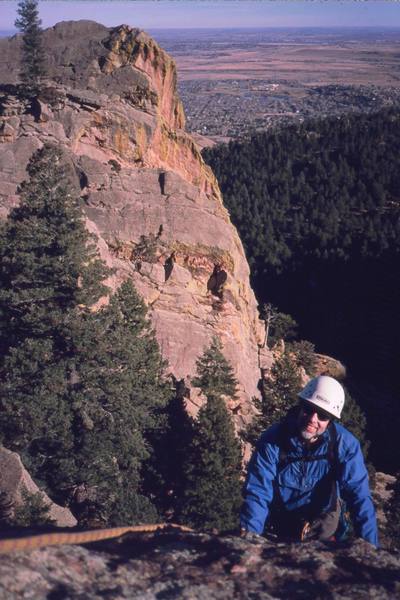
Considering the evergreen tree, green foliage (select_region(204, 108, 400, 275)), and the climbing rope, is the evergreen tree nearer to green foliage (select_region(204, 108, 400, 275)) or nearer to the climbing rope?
the climbing rope

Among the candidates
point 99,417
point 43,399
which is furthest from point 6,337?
point 99,417

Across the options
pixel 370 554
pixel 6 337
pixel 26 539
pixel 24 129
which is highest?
pixel 24 129

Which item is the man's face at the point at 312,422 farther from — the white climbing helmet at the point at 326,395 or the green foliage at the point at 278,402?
the green foliage at the point at 278,402

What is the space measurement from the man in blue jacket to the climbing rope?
1.26 metres

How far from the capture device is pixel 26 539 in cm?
378

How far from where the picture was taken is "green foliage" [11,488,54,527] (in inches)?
382

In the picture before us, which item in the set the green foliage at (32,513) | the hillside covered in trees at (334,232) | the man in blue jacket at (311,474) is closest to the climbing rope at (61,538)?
the man in blue jacket at (311,474)

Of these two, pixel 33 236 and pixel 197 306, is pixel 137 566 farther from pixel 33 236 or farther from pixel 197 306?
pixel 197 306

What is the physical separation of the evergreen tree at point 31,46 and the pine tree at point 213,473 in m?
19.0

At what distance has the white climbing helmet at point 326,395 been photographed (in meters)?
5.66

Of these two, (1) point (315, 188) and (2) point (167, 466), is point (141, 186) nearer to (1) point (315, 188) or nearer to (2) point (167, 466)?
(2) point (167, 466)

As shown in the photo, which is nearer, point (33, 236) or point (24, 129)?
point (33, 236)

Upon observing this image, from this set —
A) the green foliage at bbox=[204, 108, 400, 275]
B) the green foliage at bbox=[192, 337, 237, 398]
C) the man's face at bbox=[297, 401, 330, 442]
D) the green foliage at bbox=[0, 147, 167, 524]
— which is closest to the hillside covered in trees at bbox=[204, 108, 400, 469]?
the green foliage at bbox=[204, 108, 400, 275]

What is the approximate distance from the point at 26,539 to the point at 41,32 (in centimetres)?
3152
